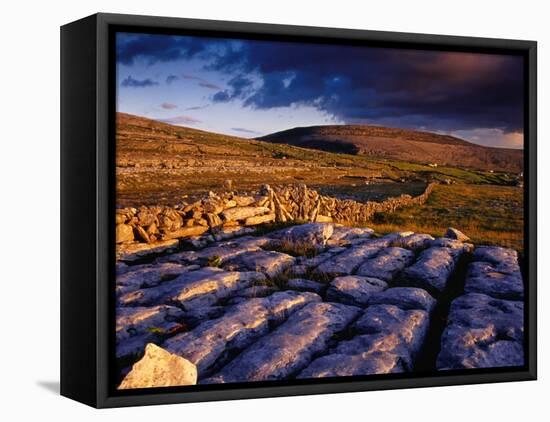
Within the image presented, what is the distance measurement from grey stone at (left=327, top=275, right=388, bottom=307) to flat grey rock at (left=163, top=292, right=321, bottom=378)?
0.91ft

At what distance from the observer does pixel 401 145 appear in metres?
13.3

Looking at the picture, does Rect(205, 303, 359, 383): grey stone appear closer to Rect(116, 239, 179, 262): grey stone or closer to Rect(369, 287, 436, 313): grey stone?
Rect(369, 287, 436, 313): grey stone

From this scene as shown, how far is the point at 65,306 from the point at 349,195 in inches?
124

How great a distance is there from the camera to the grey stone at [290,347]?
1174 cm

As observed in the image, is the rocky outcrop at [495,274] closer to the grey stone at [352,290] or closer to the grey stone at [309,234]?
the grey stone at [352,290]

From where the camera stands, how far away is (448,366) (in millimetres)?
12844

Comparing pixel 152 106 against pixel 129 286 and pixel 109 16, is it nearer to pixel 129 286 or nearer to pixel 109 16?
pixel 109 16

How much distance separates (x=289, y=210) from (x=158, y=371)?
2.27 metres

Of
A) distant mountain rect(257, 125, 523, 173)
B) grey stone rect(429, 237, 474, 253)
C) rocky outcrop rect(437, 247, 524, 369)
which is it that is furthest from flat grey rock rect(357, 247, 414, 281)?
distant mountain rect(257, 125, 523, 173)

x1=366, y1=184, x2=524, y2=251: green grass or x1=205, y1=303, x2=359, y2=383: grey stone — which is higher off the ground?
x1=366, y1=184, x2=524, y2=251: green grass

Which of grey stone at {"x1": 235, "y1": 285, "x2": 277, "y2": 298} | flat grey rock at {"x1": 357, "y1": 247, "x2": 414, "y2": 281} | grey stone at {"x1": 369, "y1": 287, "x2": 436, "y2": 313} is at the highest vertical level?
flat grey rock at {"x1": 357, "y1": 247, "x2": 414, "y2": 281}

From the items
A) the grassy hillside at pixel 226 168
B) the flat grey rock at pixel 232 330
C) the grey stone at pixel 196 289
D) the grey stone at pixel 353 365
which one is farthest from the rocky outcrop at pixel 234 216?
the grey stone at pixel 353 365

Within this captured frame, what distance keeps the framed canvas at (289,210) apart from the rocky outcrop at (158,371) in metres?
0.02

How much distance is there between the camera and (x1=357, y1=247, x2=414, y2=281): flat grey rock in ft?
41.8
